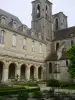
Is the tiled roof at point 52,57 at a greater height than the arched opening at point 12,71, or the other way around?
the tiled roof at point 52,57

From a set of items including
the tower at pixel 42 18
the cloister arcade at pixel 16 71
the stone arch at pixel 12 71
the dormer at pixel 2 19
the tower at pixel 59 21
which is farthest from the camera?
the tower at pixel 59 21

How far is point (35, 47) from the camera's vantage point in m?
40.7

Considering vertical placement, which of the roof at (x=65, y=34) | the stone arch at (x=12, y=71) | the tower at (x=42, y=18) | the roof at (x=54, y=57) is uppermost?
the tower at (x=42, y=18)

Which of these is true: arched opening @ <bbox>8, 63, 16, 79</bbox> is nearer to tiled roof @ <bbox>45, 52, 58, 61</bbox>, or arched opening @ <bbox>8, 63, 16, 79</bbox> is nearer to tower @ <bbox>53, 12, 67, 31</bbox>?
tiled roof @ <bbox>45, 52, 58, 61</bbox>

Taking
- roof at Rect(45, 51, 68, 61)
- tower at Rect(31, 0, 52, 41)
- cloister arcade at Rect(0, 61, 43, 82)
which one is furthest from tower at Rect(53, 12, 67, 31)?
cloister arcade at Rect(0, 61, 43, 82)

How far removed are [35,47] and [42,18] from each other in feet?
34.0

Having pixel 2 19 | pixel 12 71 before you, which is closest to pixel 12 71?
pixel 12 71

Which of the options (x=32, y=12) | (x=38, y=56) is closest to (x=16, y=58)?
(x=38, y=56)

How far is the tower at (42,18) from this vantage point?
4566 centimetres

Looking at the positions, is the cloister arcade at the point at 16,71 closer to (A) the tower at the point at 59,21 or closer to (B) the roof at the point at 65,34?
(B) the roof at the point at 65,34

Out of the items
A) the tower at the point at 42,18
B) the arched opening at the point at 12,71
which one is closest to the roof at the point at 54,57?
the tower at the point at 42,18

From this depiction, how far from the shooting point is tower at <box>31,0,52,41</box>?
45656 mm

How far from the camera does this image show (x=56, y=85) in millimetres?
27969

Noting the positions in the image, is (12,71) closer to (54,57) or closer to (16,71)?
(16,71)
